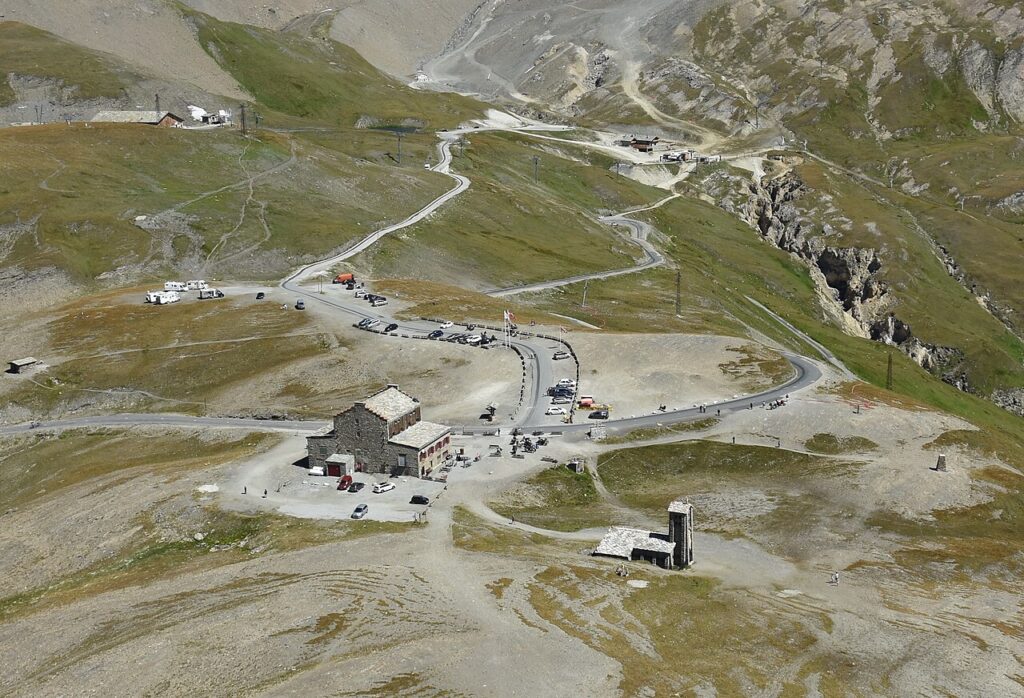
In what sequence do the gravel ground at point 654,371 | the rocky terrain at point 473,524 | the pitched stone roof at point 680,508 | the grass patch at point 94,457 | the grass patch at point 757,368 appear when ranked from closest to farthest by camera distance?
the rocky terrain at point 473,524 < the pitched stone roof at point 680,508 < the grass patch at point 94,457 < the gravel ground at point 654,371 < the grass patch at point 757,368

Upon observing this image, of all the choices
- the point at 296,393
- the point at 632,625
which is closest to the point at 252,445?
the point at 296,393

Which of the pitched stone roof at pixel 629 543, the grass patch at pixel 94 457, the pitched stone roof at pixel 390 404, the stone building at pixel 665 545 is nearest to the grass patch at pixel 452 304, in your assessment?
the pitched stone roof at pixel 390 404

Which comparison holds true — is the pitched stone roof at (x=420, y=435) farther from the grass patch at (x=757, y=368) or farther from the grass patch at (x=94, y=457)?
the grass patch at (x=757, y=368)

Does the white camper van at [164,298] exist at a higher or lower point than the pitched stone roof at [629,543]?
higher

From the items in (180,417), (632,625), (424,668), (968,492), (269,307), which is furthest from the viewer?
(269,307)

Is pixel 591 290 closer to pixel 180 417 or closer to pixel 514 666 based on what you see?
pixel 180 417

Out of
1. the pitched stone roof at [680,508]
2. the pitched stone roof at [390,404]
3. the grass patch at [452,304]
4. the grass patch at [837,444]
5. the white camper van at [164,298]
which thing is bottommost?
the grass patch at [837,444]

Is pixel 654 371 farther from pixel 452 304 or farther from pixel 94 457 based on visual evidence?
pixel 94 457

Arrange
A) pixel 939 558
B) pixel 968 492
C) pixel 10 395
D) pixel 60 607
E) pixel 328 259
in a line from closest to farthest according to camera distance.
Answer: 1. pixel 60 607
2. pixel 939 558
3. pixel 968 492
4. pixel 10 395
5. pixel 328 259
